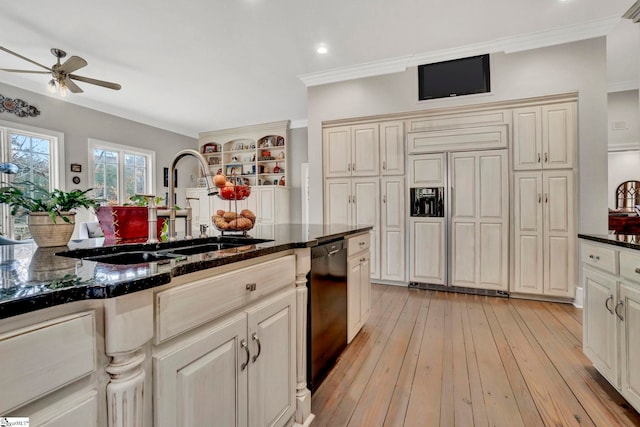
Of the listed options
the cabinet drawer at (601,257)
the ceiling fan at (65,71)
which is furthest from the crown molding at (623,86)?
→ the ceiling fan at (65,71)

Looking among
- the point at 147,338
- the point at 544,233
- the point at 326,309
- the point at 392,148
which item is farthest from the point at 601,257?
the point at 392,148

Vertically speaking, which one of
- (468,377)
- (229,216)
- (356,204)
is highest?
(356,204)

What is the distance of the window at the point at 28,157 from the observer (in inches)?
161

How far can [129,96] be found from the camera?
193 inches

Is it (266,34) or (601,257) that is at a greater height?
(266,34)

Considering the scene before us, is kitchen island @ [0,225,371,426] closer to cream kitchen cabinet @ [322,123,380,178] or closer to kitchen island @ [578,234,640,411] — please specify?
kitchen island @ [578,234,640,411]

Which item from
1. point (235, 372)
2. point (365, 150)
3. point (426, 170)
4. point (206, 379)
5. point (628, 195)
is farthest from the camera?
point (628, 195)

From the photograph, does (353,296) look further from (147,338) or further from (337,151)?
(337,151)

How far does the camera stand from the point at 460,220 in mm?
3660

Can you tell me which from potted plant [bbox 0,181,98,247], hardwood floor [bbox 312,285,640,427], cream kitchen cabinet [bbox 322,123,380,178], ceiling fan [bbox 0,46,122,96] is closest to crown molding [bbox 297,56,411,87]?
cream kitchen cabinet [bbox 322,123,380,178]

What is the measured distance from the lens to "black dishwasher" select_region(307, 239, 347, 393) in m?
1.60

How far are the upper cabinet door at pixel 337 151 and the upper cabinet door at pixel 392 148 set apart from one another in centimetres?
48

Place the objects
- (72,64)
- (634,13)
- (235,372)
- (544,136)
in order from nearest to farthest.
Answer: (235,372) → (634,13) → (72,64) → (544,136)

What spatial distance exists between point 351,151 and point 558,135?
2362mm
